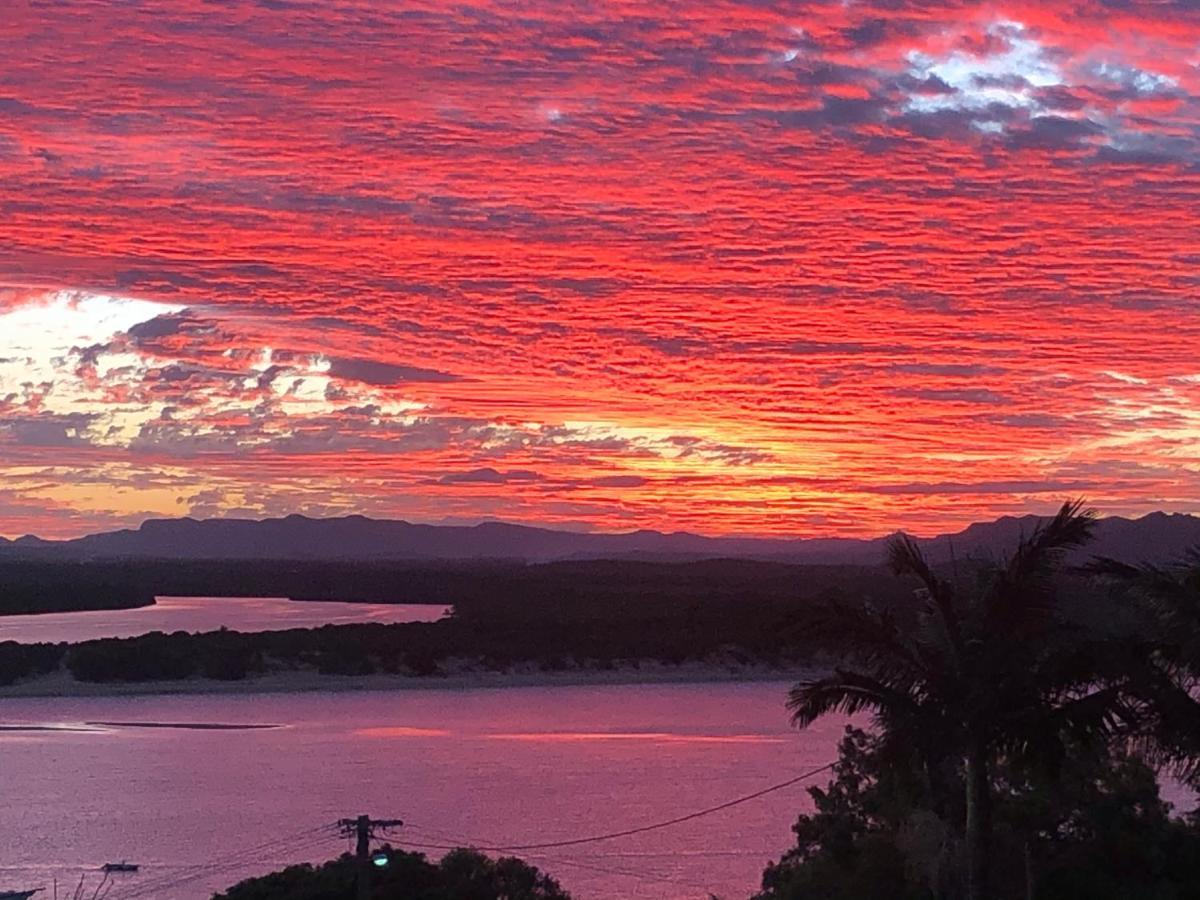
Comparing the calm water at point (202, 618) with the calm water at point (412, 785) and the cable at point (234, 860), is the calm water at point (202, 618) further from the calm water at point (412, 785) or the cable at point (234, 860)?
the cable at point (234, 860)

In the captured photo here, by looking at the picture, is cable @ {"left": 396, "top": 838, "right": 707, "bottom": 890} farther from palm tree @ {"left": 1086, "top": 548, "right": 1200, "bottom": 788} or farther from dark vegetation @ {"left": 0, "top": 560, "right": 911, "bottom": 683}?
dark vegetation @ {"left": 0, "top": 560, "right": 911, "bottom": 683}

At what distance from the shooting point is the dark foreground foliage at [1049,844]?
60.1 ft

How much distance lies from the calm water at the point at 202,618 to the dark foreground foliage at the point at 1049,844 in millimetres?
75383

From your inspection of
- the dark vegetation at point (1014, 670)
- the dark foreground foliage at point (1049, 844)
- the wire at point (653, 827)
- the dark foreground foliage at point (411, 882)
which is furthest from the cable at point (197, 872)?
the dark vegetation at point (1014, 670)

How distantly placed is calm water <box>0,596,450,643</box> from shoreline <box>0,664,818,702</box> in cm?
1961

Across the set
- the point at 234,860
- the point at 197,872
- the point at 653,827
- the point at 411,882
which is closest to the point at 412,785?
the point at 653,827

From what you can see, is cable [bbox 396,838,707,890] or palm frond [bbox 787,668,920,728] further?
cable [bbox 396,838,707,890]

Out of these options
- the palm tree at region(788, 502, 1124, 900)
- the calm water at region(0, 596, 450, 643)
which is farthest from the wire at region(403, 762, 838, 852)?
the calm water at region(0, 596, 450, 643)

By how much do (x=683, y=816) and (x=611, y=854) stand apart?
4566 millimetres

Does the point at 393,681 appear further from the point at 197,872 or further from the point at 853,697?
the point at 853,697

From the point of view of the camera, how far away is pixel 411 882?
2097cm

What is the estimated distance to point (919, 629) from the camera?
1492 centimetres

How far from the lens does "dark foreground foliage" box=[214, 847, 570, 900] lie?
67.5ft

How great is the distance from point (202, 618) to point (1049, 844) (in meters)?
103
